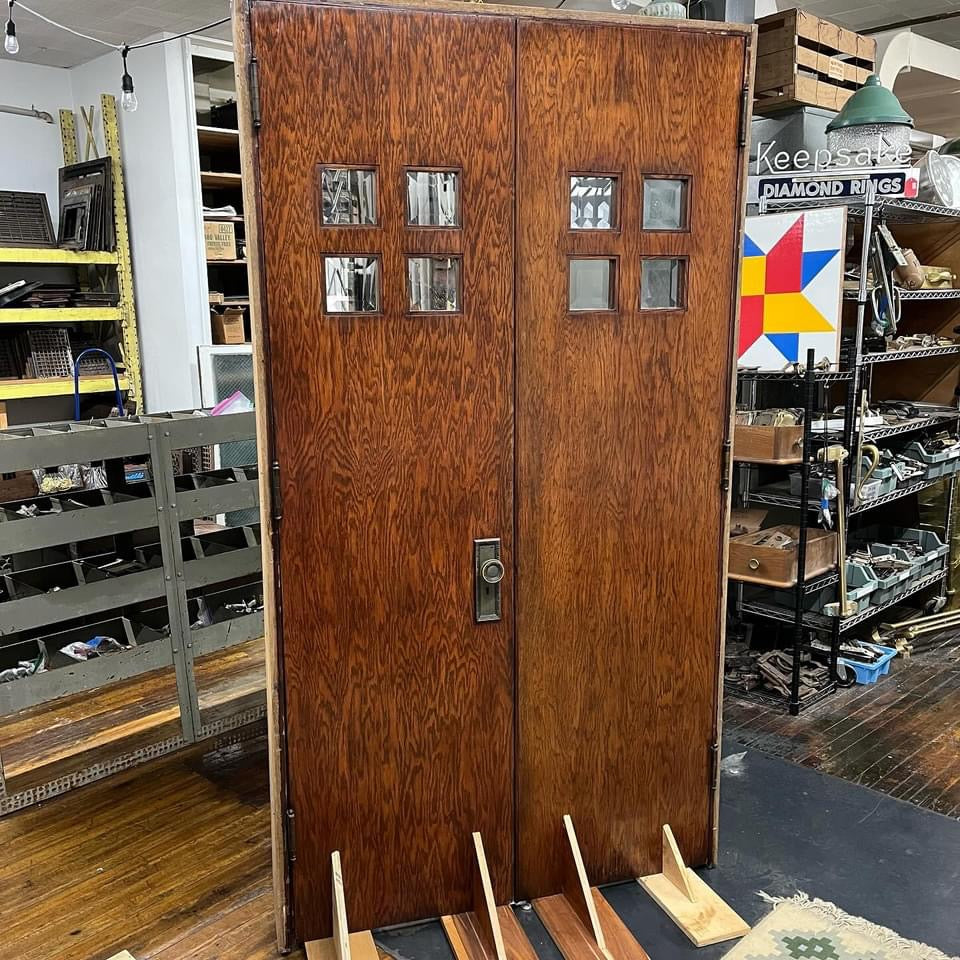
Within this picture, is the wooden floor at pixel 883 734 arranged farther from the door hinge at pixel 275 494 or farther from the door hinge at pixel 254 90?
the door hinge at pixel 254 90

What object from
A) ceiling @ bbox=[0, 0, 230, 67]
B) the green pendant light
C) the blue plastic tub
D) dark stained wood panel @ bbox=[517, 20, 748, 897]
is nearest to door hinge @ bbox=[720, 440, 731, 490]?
dark stained wood panel @ bbox=[517, 20, 748, 897]

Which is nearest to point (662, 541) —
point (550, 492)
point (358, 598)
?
point (550, 492)

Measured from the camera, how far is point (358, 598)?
2225 mm

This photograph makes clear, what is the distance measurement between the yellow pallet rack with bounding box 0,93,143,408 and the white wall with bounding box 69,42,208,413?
0.08 m

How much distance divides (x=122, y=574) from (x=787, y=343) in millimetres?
2904

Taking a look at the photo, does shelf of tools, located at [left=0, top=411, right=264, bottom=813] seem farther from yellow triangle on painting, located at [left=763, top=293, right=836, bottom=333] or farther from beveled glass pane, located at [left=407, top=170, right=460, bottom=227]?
yellow triangle on painting, located at [left=763, top=293, right=836, bottom=333]

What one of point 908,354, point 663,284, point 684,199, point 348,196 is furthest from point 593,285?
point 908,354

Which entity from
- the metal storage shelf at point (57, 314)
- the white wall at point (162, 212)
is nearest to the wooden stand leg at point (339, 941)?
the white wall at point (162, 212)

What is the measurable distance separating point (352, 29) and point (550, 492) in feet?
3.82

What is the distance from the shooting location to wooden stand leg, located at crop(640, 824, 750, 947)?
7.72 feet

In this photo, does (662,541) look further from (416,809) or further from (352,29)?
(352,29)

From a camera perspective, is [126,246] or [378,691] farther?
[126,246]

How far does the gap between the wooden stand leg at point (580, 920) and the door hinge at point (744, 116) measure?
184 centimetres

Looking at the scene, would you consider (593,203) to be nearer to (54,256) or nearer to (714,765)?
(714,765)
